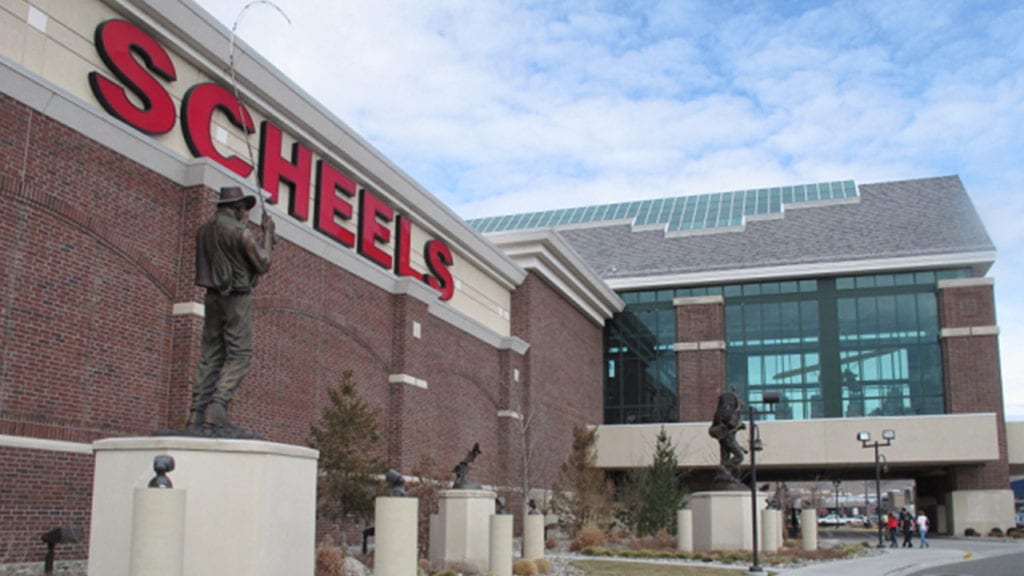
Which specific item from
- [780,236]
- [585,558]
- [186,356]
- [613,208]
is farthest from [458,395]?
[613,208]

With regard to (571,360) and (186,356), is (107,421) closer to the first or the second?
(186,356)

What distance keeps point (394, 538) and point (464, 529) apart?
949 cm

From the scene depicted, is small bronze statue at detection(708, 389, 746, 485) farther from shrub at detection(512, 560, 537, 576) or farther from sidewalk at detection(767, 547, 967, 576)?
shrub at detection(512, 560, 537, 576)

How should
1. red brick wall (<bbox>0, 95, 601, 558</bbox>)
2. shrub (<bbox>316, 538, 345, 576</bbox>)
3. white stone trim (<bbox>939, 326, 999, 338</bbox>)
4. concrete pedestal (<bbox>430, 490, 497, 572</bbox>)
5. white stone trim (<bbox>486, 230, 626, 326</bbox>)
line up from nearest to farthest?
red brick wall (<bbox>0, 95, 601, 558</bbox>), shrub (<bbox>316, 538, 345, 576</bbox>), concrete pedestal (<bbox>430, 490, 497, 572</bbox>), white stone trim (<bbox>486, 230, 626, 326</bbox>), white stone trim (<bbox>939, 326, 999, 338</bbox>)

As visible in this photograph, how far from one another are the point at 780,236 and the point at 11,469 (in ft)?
145

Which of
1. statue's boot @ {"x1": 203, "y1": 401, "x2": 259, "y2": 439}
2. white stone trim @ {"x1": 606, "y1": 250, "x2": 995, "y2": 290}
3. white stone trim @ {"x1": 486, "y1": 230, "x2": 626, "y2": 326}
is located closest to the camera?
statue's boot @ {"x1": 203, "y1": 401, "x2": 259, "y2": 439}

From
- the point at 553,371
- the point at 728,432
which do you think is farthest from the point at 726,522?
the point at 553,371

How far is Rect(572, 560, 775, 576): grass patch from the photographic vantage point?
2142 cm

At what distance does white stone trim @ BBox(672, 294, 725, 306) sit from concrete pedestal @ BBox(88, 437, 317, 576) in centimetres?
4198

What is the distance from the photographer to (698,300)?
51000 mm

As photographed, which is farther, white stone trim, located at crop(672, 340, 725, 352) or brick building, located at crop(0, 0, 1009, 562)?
white stone trim, located at crop(672, 340, 725, 352)

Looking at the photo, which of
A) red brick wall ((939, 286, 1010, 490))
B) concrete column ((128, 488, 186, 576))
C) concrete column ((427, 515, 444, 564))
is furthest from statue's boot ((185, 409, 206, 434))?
red brick wall ((939, 286, 1010, 490))

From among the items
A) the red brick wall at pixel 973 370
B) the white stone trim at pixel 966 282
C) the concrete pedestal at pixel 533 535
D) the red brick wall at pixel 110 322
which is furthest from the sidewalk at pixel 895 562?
the white stone trim at pixel 966 282

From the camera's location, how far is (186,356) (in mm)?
18953
